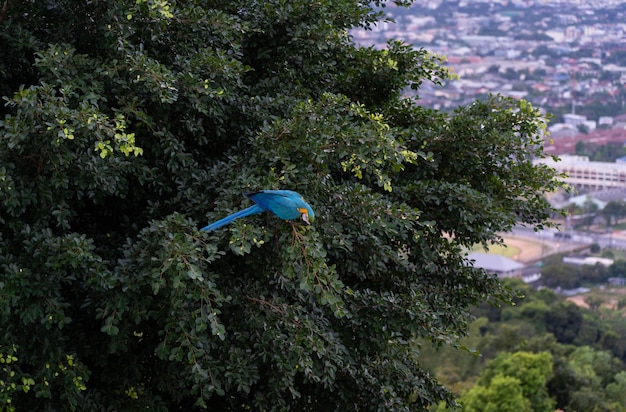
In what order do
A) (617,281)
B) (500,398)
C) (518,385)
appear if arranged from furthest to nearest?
1. (617,281)
2. (518,385)
3. (500,398)

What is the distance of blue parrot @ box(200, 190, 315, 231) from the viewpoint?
3.85 m

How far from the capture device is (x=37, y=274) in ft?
13.3

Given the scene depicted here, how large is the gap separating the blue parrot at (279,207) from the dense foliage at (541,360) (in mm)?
2956

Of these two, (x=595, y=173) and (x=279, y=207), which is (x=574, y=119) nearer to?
(x=595, y=173)

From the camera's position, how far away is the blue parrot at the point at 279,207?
3.85 m

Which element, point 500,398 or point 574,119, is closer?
point 500,398

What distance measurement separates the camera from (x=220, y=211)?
168 inches

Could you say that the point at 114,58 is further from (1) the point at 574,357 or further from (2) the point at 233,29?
(1) the point at 574,357

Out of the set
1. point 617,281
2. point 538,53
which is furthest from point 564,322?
point 538,53

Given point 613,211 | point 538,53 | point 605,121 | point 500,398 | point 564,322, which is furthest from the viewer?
point 538,53

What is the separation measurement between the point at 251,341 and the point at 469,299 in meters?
1.83

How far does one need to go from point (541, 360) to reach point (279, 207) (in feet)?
43.9

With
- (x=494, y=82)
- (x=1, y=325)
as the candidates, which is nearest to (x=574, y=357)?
(x=1, y=325)

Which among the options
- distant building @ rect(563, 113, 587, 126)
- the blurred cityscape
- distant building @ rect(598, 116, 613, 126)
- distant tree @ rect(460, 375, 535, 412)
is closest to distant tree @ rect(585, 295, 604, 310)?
the blurred cityscape
